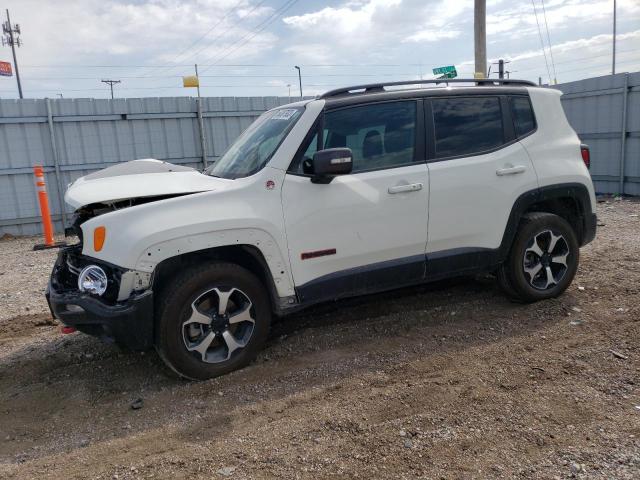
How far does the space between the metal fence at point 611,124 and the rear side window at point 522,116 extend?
7718 millimetres

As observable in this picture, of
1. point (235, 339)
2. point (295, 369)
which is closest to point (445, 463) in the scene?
point (295, 369)

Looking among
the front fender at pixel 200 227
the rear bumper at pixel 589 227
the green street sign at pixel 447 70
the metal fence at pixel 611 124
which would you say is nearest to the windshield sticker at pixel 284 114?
the front fender at pixel 200 227

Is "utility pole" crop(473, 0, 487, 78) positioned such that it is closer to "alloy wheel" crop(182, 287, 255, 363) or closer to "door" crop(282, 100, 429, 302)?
"door" crop(282, 100, 429, 302)

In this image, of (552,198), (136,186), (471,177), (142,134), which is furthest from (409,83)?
(142,134)

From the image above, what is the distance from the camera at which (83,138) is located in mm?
11047

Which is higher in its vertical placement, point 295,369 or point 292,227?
point 292,227

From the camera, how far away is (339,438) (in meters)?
3.11

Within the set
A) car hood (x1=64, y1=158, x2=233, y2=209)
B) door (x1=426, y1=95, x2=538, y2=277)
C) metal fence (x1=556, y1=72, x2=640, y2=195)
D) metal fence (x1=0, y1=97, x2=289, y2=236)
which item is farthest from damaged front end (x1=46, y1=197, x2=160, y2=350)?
metal fence (x1=556, y1=72, x2=640, y2=195)

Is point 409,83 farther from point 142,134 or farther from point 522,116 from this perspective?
point 142,134

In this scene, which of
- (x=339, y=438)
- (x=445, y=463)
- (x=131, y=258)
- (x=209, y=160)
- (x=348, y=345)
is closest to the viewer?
(x=445, y=463)

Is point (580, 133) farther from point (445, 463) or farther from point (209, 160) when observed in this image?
point (445, 463)

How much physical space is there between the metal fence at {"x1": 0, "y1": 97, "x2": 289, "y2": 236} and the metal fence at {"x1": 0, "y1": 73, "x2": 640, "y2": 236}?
2cm

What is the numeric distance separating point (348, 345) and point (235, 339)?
38.3 inches

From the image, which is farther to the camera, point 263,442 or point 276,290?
point 276,290
